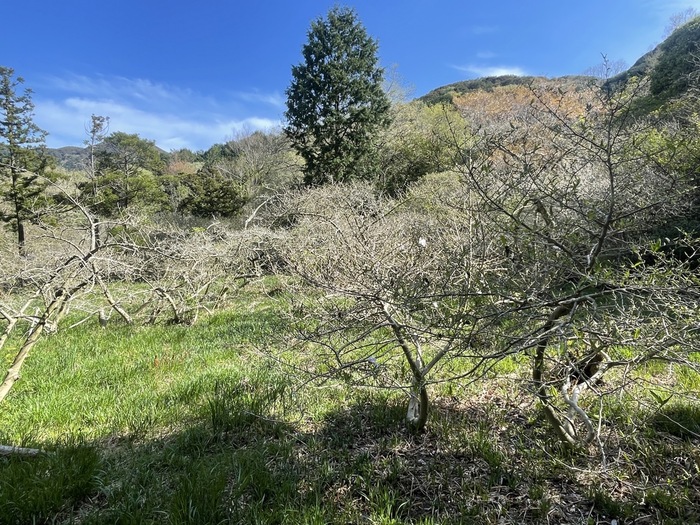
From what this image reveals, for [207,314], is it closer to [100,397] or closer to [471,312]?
[100,397]

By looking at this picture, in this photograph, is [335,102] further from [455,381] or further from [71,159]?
[71,159]

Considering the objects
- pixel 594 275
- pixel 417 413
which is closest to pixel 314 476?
pixel 417 413

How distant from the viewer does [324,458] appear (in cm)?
271

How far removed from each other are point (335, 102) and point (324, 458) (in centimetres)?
2007

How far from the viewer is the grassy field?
214 cm

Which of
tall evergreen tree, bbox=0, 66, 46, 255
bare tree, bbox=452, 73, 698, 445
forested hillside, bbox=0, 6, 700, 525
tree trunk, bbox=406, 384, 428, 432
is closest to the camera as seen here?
bare tree, bbox=452, 73, 698, 445

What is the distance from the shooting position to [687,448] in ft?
8.14

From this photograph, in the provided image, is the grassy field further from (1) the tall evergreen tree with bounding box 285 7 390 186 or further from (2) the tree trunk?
(1) the tall evergreen tree with bounding box 285 7 390 186

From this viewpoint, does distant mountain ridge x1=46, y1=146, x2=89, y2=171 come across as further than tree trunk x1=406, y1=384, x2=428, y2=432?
Yes

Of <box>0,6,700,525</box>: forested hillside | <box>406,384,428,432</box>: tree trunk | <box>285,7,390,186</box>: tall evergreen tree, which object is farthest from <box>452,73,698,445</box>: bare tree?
<box>285,7,390,186</box>: tall evergreen tree

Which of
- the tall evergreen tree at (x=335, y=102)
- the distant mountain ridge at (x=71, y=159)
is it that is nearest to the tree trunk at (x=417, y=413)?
the tall evergreen tree at (x=335, y=102)

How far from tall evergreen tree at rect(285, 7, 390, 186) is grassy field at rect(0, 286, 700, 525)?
16.6 metres

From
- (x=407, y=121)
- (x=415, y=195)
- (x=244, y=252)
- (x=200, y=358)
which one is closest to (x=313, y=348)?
(x=200, y=358)

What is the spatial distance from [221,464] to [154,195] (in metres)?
26.5
